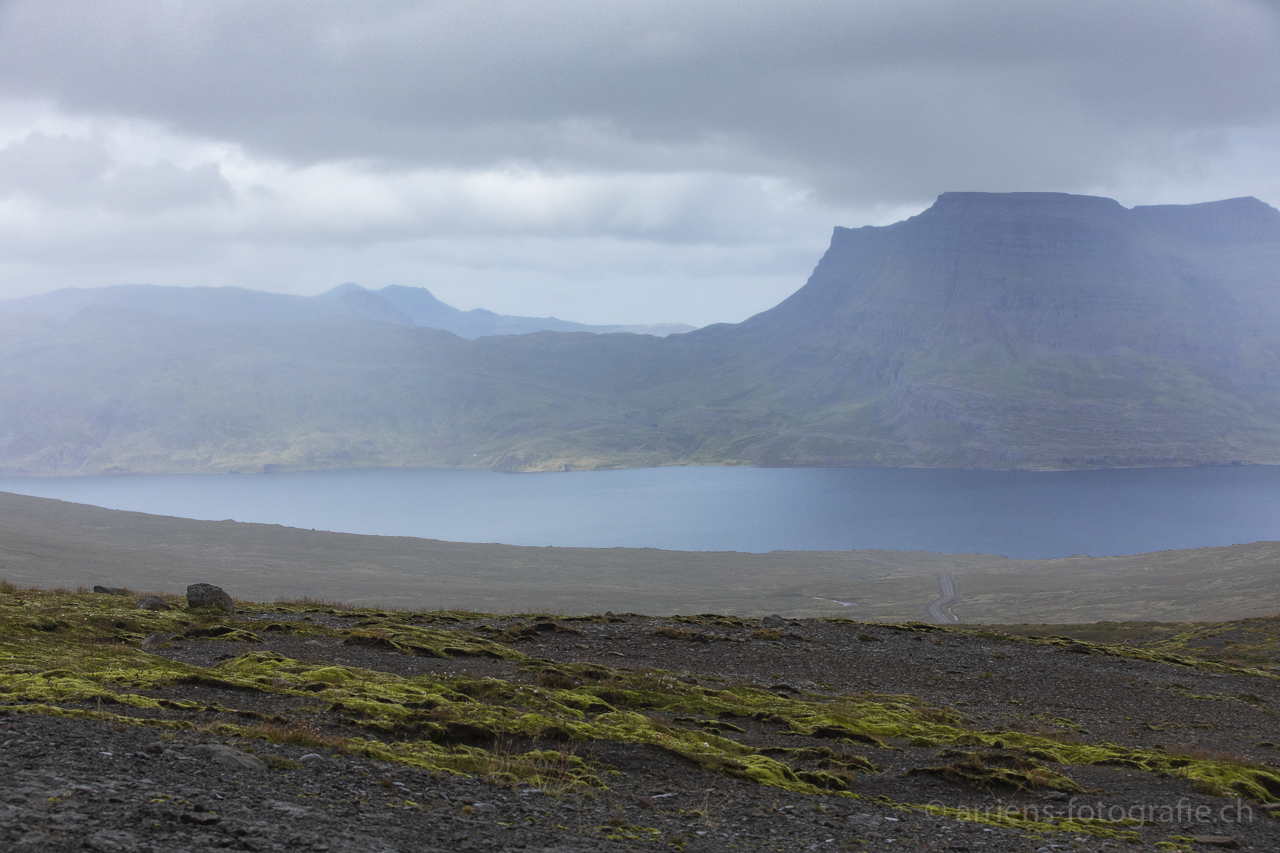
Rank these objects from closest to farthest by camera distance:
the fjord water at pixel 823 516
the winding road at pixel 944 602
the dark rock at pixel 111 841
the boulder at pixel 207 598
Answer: the dark rock at pixel 111 841
the boulder at pixel 207 598
the winding road at pixel 944 602
the fjord water at pixel 823 516

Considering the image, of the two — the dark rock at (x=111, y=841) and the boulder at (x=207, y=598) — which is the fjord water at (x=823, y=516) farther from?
the dark rock at (x=111, y=841)

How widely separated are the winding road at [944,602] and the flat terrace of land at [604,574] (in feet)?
1.89

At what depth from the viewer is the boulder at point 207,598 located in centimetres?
2366

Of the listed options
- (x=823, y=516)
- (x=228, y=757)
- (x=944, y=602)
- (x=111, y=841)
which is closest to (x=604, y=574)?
(x=944, y=602)

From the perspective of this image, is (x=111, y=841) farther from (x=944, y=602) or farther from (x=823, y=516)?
(x=823, y=516)

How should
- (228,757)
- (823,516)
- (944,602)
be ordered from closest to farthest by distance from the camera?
1. (228,757)
2. (944,602)
3. (823,516)

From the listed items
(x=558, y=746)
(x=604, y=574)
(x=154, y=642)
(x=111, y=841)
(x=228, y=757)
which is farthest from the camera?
(x=604, y=574)

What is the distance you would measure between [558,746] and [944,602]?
6368cm

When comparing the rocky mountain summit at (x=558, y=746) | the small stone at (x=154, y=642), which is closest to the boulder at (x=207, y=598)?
the rocky mountain summit at (x=558, y=746)

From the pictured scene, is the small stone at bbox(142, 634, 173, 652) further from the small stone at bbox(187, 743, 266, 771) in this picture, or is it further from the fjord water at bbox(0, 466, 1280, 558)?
the fjord water at bbox(0, 466, 1280, 558)

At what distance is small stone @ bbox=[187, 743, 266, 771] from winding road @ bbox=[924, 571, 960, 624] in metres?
57.6

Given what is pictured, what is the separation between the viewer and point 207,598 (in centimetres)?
2378

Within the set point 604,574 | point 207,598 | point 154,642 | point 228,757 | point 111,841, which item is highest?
point 111,841

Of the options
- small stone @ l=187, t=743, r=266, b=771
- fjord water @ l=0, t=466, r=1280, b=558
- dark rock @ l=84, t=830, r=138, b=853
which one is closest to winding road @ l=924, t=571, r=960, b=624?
fjord water @ l=0, t=466, r=1280, b=558
